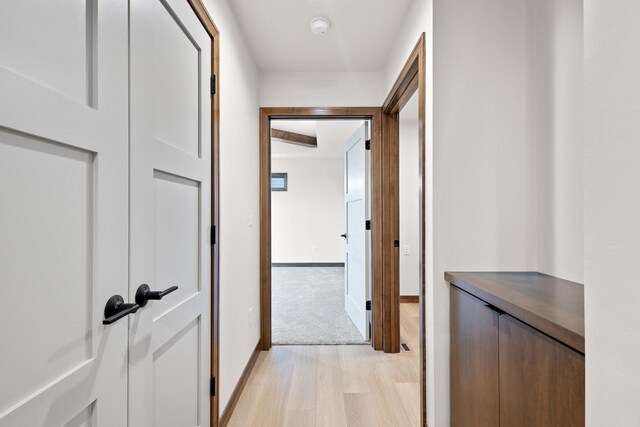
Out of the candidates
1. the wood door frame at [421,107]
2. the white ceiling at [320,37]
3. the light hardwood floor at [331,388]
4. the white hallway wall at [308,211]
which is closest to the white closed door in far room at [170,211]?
the light hardwood floor at [331,388]

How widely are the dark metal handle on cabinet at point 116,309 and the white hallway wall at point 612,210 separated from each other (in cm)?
99

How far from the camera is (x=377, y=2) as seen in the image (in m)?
1.87

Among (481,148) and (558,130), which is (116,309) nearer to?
(481,148)

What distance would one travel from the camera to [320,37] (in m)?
2.21

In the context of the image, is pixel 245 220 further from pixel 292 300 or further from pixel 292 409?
pixel 292 300

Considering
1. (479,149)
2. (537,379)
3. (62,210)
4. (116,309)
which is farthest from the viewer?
(479,149)

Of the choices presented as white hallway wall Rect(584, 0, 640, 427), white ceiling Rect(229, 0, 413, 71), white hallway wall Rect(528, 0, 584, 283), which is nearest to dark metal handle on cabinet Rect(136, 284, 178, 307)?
white hallway wall Rect(584, 0, 640, 427)

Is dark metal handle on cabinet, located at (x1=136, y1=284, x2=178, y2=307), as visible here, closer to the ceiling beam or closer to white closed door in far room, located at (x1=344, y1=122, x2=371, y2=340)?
white closed door in far room, located at (x1=344, y1=122, x2=371, y2=340)

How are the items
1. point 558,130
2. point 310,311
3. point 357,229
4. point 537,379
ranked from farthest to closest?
1. point 310,311
2. point 357,229
3. point 558,130
4. point 537,379

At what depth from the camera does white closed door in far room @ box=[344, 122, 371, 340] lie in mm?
2799

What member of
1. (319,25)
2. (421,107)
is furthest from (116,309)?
(319,25)

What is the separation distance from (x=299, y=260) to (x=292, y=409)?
200 inches

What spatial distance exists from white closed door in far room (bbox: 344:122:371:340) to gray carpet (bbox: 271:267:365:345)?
6.6 inches

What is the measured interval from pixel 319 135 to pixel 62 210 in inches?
176
